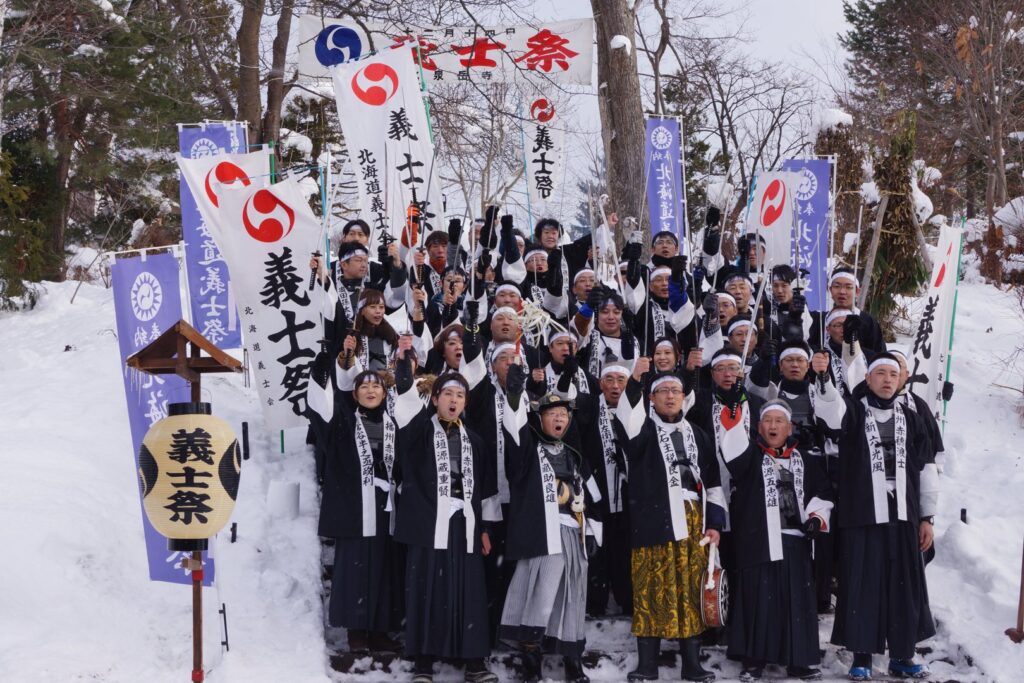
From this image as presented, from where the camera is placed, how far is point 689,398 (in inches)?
245

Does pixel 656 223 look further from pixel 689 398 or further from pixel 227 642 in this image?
pixel 227 642

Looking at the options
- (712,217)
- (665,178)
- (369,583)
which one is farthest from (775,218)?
(369,583)

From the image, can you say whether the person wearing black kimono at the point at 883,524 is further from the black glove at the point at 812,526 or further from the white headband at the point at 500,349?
the white headband at the point at 500,349

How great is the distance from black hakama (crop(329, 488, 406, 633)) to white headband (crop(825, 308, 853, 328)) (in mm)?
3361

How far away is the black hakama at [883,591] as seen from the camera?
5852mm

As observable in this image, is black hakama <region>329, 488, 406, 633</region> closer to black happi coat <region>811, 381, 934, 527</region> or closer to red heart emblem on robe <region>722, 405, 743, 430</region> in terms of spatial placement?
red heart emblem on robe <region>722, 405, 743, 430</region>

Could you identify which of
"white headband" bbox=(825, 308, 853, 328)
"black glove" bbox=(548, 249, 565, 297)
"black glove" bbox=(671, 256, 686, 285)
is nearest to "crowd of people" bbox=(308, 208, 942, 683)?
"white headband" bbox=(825, 308, 853, 328)

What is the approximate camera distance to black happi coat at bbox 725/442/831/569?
19.2ft

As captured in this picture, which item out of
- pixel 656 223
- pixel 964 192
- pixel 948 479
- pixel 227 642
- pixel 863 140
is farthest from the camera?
pixel 964 192

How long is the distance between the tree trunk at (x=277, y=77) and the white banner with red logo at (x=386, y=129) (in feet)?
10.2

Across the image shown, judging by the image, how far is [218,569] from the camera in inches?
239

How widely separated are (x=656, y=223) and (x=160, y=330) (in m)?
5.13

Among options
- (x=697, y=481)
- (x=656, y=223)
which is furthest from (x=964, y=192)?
(x=697, y=481)

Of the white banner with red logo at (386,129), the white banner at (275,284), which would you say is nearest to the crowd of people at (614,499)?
the white banner at (275,284)
